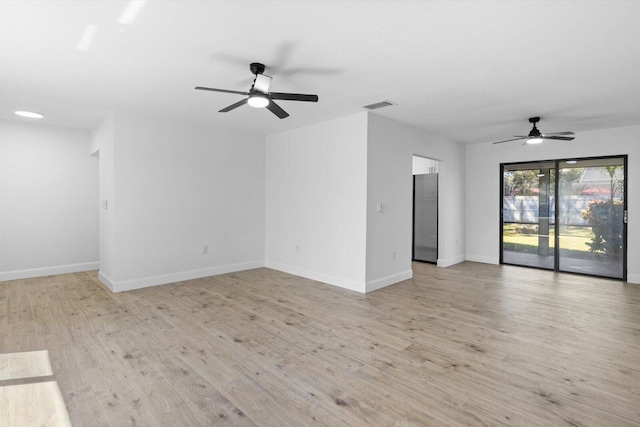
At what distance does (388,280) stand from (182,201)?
3373 millimetres

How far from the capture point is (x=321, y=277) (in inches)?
202

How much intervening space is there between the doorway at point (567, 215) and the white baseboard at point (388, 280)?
2574mm

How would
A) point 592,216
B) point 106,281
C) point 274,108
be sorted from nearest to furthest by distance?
point 274,108 → point 106,281 → point 592,216

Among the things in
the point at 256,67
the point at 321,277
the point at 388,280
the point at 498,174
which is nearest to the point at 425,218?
the point at 498,174

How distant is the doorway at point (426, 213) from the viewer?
6.59m

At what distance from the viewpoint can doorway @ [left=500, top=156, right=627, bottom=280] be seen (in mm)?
5496

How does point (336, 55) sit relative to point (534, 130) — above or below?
above

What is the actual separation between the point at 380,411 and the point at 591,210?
577cm

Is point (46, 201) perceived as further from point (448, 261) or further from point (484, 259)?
point (484, 259)

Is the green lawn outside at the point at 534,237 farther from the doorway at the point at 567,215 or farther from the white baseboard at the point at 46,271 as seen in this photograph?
the white baseboard at the point at 46,271

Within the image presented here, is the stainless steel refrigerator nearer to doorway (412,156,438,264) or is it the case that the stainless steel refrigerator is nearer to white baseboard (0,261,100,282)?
doorway (412,156,438,264)

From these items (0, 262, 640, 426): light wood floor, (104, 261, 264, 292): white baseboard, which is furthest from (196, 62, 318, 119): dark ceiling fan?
(104, 261, 264, 292): white baseboard

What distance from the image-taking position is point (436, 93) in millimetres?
3672

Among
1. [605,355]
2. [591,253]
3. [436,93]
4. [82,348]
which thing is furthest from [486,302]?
[82,348]
